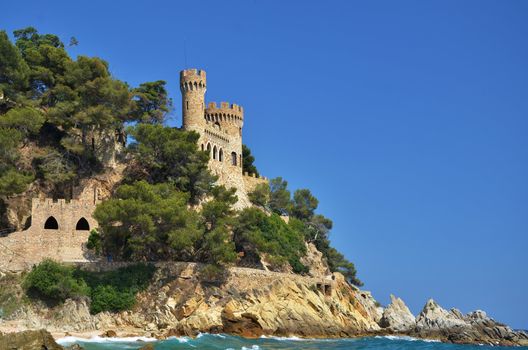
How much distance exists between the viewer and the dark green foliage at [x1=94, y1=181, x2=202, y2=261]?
49.1m

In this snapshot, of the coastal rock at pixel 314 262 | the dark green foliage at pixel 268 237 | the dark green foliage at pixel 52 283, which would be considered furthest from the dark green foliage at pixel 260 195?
the dark green foliage at pixel 52 283

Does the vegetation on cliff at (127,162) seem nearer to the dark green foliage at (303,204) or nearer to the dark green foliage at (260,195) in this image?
the dark green foliage at (260,195)

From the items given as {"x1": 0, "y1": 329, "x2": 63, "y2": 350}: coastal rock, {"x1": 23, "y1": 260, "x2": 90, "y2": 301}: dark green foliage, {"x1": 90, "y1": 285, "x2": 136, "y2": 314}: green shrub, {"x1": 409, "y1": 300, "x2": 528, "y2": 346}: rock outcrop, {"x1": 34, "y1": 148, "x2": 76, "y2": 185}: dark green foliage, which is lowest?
{"x1": 0, "y1": 329, "x2": 63, "y2": 350}: coastal rock

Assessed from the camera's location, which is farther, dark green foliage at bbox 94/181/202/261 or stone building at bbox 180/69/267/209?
stone building at bbox 180/69/267/209

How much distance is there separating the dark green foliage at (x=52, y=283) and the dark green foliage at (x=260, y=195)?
2482cm

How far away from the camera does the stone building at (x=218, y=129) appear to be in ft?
210

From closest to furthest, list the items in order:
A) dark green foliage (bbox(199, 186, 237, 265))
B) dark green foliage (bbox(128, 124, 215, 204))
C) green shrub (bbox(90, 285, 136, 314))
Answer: green shrub (bbox(90, 285, 136, 314))
dark green foliage (bbox(199, 186, 237, 265))
dark green foliage (bbox(128, 124, 215, 204))

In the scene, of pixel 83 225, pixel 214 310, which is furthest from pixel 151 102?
pixel 214 310

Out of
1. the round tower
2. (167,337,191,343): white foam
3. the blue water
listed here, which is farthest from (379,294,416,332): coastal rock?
(167,337,191,343): white foam

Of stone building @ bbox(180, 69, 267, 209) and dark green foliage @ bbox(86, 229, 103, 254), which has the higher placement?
stone building @ bbox(180, 69, 267, 209)

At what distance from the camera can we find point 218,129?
2645 inches

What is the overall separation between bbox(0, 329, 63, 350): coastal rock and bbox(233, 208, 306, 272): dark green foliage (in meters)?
23.0

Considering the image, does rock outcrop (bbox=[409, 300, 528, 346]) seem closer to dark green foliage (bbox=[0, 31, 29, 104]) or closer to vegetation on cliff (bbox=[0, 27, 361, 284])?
vegetation on cliff (bbox=[0, 27, 361, 284])

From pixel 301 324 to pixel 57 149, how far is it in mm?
21954
